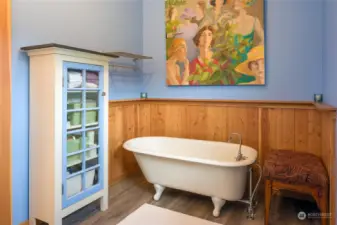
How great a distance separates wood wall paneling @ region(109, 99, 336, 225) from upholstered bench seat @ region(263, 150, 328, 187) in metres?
0.34

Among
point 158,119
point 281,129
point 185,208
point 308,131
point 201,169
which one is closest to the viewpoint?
point 201,169

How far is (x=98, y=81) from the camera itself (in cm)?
224

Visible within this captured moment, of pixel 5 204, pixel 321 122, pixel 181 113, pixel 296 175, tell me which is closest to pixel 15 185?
pixel 5 204

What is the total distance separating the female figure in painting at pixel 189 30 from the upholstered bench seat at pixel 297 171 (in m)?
1.63

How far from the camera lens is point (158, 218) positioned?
2.22 m

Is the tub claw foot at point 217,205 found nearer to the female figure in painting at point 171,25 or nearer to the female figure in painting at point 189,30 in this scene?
the female figure in painting at point 189,30

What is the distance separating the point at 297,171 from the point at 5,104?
2286 millimetres

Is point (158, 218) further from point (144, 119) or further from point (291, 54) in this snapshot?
point (291, 54)

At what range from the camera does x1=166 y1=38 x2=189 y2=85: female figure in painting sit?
10.5 ft

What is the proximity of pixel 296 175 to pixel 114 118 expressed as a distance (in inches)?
80.6

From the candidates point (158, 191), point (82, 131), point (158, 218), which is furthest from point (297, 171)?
point (82, 131)

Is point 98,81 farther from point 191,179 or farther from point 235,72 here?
point 235,72

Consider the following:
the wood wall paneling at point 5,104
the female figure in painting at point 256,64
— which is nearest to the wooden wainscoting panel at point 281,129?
the female figure in painting at point 256,64

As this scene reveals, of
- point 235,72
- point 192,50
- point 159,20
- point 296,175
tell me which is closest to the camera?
point 296,175
